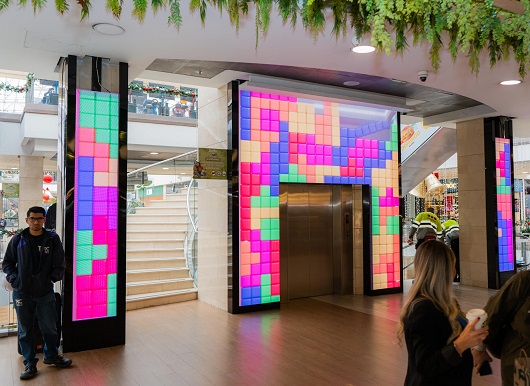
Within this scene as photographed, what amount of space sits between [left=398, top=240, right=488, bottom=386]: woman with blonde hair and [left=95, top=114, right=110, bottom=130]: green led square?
178 inches

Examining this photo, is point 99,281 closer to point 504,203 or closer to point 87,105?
point 87,105

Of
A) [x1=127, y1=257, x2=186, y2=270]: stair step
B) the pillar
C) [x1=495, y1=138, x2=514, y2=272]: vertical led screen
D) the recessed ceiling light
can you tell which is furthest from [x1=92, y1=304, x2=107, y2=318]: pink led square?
the pillar

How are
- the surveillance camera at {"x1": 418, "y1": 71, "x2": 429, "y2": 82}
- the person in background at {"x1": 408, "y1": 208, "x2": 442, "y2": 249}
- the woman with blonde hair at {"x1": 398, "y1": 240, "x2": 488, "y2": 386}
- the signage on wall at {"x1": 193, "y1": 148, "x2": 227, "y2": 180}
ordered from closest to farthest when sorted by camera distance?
the woman with blonde hair at {"x1": 398, "y1": 240, "x2": 488, "y2": 386}, the surveillance camera at {"x1": 418, "y1": 71, "x2": 429, "y2": 82}, the signage on wall at {"x1": 193, "y1": 148, "x2": 227, "y2": 180}, the person in background at {"x1": 408, "y1": 208, "x2": 442, "y2": 249}

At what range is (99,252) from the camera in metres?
5.55

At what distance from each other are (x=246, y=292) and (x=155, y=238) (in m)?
3.14

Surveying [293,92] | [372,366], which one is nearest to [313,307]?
[372,366]

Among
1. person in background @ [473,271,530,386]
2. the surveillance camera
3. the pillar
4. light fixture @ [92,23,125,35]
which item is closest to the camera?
person in background @ [473,271,530,386]

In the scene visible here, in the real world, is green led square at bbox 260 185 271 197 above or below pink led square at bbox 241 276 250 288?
above

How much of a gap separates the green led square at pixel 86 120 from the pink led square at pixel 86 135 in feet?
0.16

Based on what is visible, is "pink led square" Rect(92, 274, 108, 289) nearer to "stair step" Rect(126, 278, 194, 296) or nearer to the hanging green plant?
"stair step" Rect(126, 278, 194, 296)

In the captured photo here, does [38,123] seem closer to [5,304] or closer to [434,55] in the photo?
[5,304]

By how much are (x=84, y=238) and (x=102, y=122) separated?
4.62ft

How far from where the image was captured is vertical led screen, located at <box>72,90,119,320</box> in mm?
5453

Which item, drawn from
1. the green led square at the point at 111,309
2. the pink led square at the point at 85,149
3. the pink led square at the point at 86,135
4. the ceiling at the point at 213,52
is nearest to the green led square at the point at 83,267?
the green led square at the point at 111,309
